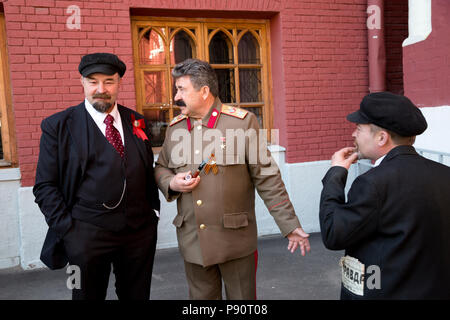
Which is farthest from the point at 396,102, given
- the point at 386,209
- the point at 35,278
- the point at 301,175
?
the point at 35,278

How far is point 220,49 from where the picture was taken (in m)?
5.12

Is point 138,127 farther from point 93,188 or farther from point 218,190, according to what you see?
point 218,190

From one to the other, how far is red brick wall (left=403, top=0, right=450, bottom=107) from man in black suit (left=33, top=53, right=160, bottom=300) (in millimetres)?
3235

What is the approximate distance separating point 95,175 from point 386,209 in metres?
1.64

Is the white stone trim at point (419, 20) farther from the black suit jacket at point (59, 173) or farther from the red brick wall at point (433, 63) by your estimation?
the black suit jacket at point (59, 173)

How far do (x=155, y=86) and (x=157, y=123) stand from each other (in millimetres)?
474

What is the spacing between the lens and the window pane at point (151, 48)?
15.8 feet

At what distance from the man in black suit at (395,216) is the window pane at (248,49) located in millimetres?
3683

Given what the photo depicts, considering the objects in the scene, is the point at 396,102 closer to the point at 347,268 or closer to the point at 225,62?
the point at 347,268

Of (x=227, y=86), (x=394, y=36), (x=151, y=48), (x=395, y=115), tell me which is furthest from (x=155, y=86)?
(x=395, y=115)

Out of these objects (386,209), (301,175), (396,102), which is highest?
(396,102)

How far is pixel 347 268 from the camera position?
1.83 metres

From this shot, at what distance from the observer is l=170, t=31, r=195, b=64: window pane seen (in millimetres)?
4938

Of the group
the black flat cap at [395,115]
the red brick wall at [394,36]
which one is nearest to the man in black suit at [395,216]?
the black flat cap at [395,115]
